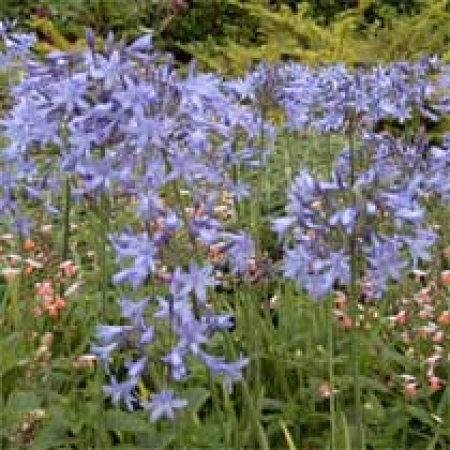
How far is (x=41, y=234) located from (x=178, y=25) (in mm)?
7077

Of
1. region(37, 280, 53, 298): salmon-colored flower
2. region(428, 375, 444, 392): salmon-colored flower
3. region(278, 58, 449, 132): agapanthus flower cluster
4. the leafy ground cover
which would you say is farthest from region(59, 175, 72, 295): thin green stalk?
region(428, 375, 444, 392): salmon-colored flower

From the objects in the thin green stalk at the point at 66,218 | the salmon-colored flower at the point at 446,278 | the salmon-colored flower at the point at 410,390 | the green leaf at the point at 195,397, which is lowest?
the salmon-colored flower at the point at 410,390

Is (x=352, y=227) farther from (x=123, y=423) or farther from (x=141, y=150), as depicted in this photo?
(x=123, y=423)

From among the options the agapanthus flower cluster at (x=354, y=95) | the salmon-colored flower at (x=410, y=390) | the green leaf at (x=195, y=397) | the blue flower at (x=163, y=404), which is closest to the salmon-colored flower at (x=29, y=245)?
the agapanthus flower cluster at (x=354, y=95)

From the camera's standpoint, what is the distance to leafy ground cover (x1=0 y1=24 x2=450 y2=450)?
2.29 metres

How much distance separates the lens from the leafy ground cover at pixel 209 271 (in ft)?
7.50

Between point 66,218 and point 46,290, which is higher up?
point 66,218

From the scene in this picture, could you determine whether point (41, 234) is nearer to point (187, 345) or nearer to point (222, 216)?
point (222, 216)

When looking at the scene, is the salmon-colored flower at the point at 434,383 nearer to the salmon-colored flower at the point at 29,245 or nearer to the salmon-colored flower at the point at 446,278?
the salmon-colored flower at the point at 446,278

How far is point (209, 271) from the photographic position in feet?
7.43

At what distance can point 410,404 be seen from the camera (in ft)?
10.3

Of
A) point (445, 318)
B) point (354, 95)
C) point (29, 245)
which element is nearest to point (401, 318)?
point (445, 318)

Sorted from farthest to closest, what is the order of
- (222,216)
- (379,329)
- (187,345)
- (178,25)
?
(178,25)
(222,216)
(379,329)
(187,345)

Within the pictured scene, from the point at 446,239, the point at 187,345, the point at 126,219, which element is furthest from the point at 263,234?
A: the point at 187,345
